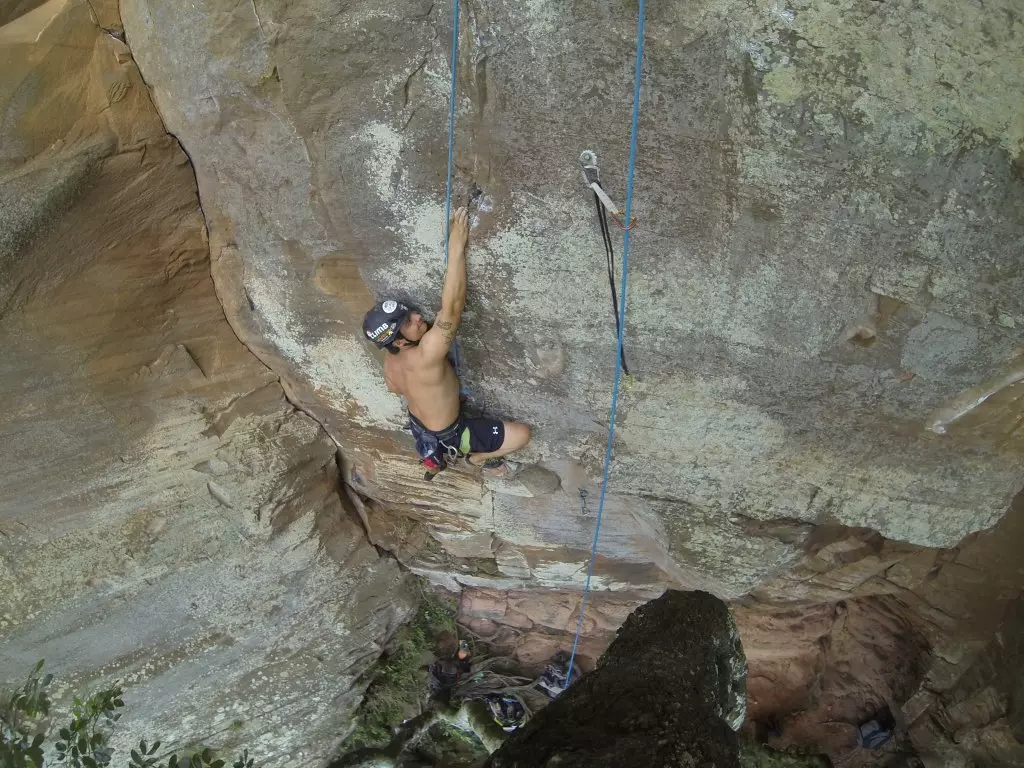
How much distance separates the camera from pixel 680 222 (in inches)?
96.8

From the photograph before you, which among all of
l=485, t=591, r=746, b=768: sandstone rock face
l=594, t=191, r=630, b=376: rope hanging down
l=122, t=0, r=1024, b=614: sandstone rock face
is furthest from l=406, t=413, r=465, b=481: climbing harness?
l=485, t=591, r=746, b=768: sandstone rock face

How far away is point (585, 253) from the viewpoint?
2.59 m

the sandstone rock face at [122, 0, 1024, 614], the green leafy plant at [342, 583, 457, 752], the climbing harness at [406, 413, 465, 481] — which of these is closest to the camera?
the sandstone rock face at [122, 0, 1024, 614]

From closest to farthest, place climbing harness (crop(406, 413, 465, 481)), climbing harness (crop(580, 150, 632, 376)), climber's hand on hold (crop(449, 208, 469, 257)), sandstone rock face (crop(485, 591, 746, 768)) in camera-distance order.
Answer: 1. sandstone rock face (crop(485, 591, 746, 768))
2. climbing harness (crop(580, 150, 632, 376))
3. climber's hand on hold (crop(449, 208, 469, 257))
4. climbing harness (crop(406, 413, 465, 481))

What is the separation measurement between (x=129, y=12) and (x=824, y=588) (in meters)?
4.35

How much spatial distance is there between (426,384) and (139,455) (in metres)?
1.52

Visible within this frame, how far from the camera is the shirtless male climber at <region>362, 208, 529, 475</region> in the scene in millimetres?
2730

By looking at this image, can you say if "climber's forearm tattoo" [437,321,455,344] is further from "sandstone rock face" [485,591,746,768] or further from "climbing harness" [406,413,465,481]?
"sandstone rock face" [485,591,746,768]

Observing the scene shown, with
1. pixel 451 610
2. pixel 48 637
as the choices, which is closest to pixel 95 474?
pixel 48 637

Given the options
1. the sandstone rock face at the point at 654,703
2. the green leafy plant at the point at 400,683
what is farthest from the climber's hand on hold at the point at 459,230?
the green leafy plant at the point at 400,683

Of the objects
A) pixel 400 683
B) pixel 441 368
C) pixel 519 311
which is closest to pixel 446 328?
pixel 441 368

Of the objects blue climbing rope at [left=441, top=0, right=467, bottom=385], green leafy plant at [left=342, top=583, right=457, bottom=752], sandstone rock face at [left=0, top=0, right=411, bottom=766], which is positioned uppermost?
blue climbing rope at [left=441, top=0, right=467, bottom=385]

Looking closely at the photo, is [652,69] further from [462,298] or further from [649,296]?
[462,298]

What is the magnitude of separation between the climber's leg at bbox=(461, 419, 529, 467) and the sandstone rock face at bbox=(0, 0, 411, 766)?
3.32 ft
